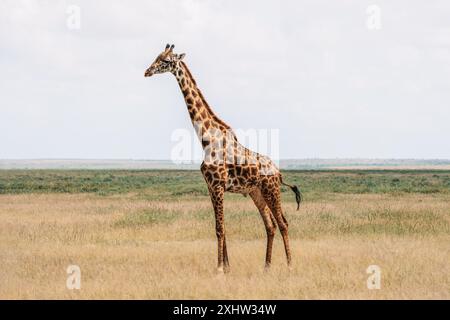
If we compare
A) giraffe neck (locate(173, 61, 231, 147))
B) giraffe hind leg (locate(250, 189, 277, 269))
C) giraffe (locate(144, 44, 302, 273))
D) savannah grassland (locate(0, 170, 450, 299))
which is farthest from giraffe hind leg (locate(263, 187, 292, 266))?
giraffe neck (locate(173, 61, 231, 147))

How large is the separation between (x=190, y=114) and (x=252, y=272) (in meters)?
2.95

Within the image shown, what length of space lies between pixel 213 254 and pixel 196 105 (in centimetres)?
365

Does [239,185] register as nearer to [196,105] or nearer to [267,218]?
[267,218]

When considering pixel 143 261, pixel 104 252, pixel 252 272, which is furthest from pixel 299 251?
pixel 104 252

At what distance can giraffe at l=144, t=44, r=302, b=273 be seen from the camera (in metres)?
9.41

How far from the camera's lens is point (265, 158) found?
33.3ft

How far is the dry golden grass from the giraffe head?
333cm

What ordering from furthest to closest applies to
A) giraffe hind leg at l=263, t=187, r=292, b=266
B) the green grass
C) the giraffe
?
the green grass, giraffe hind leg at l=263, t=187, r=292, b=266, the giraffe

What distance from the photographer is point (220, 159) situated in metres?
9.49

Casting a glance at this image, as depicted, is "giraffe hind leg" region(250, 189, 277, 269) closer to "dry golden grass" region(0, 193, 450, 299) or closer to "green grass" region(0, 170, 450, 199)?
"dry golden grass" region(0, 193, 450, 299)

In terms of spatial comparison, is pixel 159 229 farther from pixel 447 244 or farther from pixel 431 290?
pixel 431 290

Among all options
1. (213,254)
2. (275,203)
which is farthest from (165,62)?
(213,254)

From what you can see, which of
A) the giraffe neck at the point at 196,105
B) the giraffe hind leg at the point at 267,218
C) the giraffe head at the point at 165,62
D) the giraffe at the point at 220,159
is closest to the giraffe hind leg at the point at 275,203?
the giraffe at the point at 220,159

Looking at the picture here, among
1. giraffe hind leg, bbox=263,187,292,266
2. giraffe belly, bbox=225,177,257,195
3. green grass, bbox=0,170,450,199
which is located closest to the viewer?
giraffe belly, bbox=225,177,257,195
